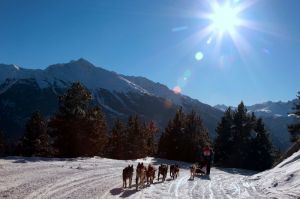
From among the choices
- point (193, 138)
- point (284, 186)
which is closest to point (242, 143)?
point (193, 138)

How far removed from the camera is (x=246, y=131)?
60.6 m

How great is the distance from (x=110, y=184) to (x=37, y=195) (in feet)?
17.5

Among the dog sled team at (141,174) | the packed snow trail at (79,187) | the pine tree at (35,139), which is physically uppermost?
the pine tree at (35,139)

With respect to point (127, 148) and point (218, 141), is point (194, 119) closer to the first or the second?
point (218, 141)

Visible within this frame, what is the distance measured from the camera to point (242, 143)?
59.7 meters

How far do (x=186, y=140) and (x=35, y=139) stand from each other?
2187cm

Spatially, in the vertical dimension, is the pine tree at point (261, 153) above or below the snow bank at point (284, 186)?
above

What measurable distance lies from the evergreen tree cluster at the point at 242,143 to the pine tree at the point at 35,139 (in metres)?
26.0

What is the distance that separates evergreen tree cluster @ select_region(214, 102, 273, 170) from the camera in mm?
57750

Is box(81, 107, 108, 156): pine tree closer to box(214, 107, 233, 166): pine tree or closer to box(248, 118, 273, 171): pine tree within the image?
box(214, 107, 233, 166): pine tree

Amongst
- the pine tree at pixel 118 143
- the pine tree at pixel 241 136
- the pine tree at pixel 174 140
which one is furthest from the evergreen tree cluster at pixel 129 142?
the pine tree at pixel 241 136

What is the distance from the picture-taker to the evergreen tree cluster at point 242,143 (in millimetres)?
57750

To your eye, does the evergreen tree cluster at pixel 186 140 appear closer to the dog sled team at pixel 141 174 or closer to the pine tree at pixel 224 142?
the pine tree at pixel 224 142

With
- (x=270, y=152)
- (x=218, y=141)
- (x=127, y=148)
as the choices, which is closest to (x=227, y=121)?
(x=218, y=141)
